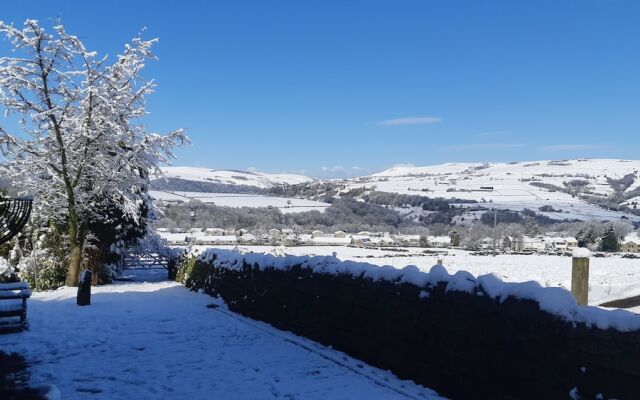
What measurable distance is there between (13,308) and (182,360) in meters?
3.83

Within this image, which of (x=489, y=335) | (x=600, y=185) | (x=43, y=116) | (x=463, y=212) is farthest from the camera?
(x=600, y=185)

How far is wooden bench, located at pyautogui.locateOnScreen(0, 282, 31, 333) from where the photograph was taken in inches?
365

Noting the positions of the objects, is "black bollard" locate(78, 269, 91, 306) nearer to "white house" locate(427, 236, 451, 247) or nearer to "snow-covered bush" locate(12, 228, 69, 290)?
"snow-covered bush" locate(12, 228, 69, 290)

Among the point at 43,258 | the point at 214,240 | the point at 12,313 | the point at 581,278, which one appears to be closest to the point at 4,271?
the point at 43,258

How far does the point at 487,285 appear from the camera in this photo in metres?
5.86

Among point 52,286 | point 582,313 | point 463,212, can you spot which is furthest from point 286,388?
point 463,212

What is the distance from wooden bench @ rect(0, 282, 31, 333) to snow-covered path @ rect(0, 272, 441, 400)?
0.96 feet

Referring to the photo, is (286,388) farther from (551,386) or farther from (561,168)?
(561,168)

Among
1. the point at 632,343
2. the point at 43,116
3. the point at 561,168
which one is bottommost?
the point at 632,343

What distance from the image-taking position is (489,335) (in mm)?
5699

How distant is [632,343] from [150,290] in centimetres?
1486

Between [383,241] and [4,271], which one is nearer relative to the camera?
[4,271]

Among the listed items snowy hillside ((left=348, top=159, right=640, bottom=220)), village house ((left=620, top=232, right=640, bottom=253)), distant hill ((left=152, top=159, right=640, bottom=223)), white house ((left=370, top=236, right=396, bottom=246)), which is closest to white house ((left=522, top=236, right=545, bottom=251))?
village house ((left=620, top=232, right=640, bottom=253))

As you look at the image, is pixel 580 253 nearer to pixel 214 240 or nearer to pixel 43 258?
pixel 43 258
